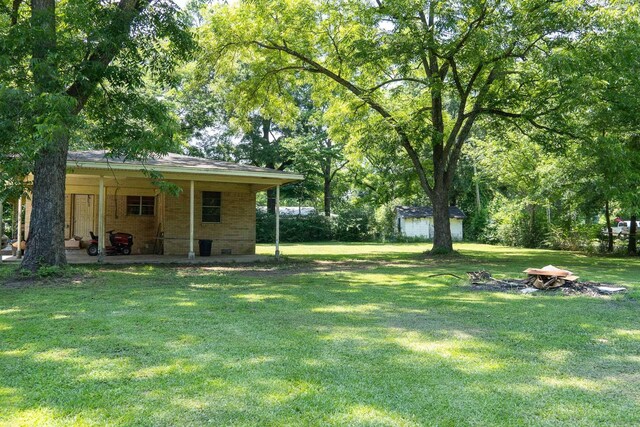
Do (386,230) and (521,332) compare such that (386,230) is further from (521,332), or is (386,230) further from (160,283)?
(521,332)

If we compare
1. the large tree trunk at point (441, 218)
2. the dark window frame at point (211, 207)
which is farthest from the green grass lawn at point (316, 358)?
the large tree trunk at point (441, 218)

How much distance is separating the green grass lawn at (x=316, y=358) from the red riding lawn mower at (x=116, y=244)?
8.02 m

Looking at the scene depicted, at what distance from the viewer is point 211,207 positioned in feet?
57.5

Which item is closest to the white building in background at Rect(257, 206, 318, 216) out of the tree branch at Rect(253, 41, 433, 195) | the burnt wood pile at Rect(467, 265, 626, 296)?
the tree branch at Rect(253, 41, 433, 195)

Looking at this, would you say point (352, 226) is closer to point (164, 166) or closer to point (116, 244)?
point (116, 244)

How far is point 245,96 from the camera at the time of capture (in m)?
19.0

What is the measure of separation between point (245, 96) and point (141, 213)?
611cm

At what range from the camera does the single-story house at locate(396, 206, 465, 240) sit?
1488 inches

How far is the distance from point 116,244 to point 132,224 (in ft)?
5.06

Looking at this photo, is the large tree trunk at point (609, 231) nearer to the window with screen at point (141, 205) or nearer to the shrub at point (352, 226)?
the shrub at point (352, 226)

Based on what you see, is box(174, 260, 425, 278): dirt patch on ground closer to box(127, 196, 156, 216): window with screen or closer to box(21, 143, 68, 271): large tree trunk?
box(21, 143, 68, 271): large tree trunk

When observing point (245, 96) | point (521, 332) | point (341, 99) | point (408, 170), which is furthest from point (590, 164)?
point (521, 332)

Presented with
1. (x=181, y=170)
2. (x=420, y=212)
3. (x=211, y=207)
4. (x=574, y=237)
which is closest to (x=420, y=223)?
(x=420, y=212)

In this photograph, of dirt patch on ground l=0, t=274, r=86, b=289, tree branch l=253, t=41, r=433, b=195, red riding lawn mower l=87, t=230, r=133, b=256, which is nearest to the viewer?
dirt patch on ground l=0, t=274, r=86, b=289
